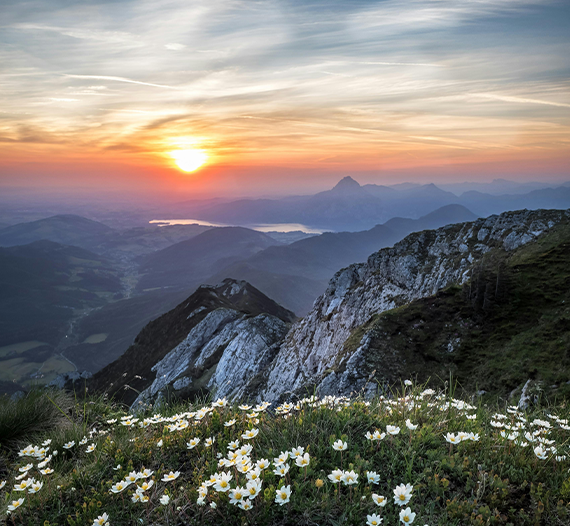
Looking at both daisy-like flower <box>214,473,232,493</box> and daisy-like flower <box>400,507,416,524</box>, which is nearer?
daisy-like flower <box>400,507,416,524</box>

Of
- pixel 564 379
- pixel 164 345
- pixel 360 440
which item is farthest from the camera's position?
pixel 164 345

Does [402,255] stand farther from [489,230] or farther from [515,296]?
[515,296]

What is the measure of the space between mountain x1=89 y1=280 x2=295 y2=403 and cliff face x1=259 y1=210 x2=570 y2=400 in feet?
35.0

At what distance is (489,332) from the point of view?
1230 inches

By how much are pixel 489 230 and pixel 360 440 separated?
2668 inches

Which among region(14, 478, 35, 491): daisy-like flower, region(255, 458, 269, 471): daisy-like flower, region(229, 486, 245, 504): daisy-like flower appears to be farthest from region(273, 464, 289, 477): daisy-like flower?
region(14, 478, 35, 491): daisy-like flower

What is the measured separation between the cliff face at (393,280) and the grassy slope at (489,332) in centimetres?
1430

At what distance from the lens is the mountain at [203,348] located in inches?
2960

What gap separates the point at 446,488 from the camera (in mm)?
4059

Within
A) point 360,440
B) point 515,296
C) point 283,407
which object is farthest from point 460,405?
point 515,296

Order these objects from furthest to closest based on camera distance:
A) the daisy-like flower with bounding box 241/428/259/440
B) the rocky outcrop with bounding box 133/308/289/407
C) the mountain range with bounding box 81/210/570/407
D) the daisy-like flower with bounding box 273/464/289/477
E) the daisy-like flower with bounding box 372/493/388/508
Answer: the rocky outcrop with bounding box 133/308/289/407, the mountain range with bounding box 81/210/570/407, the daisy-like flower with bounding box 241/428/259/440, the daisy-like flower with bounding box 273/464/289/477, the daisy-like flower with bounding box 372/493/388/508

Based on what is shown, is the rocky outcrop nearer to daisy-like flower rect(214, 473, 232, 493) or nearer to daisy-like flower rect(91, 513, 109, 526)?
daisy-like flower rect(91, 513, 109, 526)

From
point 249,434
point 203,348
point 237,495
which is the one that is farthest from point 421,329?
point 203,348

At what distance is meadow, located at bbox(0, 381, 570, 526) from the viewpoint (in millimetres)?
3799
